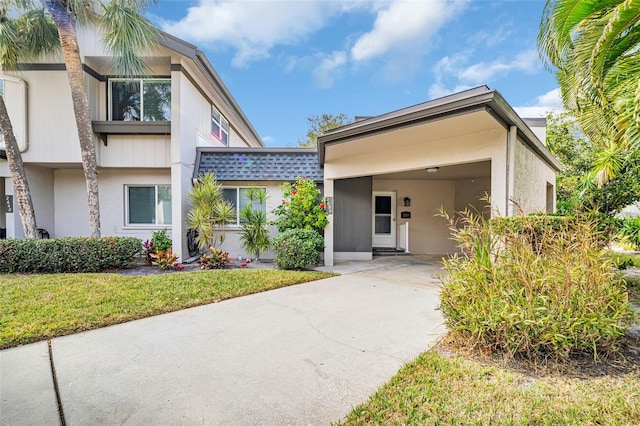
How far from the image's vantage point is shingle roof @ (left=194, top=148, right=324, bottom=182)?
9484mm

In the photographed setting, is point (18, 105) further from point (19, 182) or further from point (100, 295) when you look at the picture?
point (100, 295)

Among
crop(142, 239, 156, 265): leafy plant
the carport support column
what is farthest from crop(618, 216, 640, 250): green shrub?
crop(142, 239, 156, 265): leafy plant

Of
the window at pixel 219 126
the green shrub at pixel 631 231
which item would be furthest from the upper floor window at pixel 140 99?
the green shrub at pixel 631 231

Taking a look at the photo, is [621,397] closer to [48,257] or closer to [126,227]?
[48,257]

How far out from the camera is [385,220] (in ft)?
38.7

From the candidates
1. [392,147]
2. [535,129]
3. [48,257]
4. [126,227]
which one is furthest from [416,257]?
[48,257]

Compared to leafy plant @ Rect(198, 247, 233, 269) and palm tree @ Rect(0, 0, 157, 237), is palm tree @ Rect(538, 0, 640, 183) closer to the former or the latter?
leafy plant @ Rect(198, 247, 233, 269)

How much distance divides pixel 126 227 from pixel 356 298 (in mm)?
8352

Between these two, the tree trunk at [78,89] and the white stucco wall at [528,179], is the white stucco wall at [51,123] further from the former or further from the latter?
the white stucco wall at [528,179]

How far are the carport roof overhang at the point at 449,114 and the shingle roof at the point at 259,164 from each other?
2.72m

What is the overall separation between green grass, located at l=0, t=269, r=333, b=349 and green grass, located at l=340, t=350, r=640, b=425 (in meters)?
3.77

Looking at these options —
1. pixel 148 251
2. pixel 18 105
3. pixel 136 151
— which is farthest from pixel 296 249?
pixel 18 105

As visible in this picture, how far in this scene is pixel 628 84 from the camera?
4.00 meters

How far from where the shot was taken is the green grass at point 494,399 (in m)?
2.15
